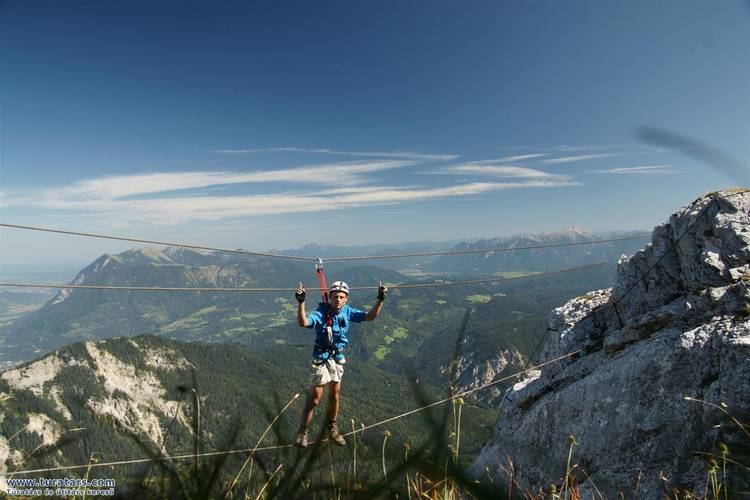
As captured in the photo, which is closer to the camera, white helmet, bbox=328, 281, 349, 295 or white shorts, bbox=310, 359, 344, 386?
white shorts, bbox=310, 359, 344, 386

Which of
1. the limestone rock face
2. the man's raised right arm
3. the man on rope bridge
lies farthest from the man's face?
the limestone rock face

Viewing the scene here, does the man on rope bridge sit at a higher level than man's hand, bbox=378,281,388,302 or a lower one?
lower

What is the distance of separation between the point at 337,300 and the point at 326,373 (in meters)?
1.81

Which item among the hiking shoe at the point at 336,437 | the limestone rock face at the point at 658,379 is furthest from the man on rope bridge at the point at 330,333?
the limestone rock face at the point at 658,379

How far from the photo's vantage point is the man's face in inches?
396

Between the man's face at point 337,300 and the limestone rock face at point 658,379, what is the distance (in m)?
4.85

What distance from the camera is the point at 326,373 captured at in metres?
9.68

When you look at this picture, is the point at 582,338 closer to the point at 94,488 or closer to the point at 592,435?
the point at 592,435

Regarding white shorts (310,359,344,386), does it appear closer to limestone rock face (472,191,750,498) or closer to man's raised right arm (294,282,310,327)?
man's raised right arm (294,282,310,327)

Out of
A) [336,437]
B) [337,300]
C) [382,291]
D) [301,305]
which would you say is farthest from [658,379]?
[301,305]

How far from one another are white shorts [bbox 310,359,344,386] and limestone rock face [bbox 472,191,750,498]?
388 cm

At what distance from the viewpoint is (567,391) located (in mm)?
12523

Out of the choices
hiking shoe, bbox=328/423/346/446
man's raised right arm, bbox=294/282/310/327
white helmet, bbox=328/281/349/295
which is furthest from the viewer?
white helmet, bbox=328/281/349/295

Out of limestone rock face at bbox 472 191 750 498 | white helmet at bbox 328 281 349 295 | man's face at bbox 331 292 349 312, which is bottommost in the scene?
limestone rock face at bbox 472 191 750 498
